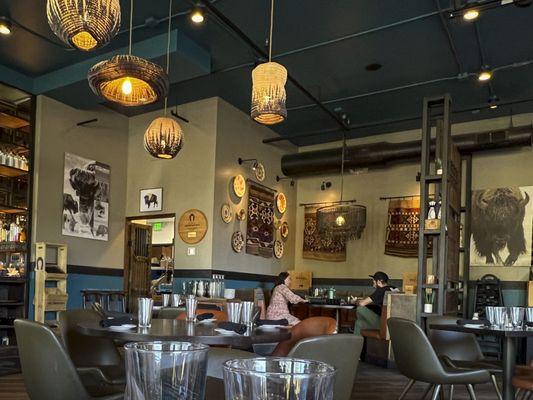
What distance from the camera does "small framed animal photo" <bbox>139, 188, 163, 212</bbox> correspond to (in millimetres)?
9164

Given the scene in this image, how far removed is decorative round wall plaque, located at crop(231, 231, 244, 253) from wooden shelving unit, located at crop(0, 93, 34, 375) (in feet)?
10.7

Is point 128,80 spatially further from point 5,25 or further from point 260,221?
point 260,221

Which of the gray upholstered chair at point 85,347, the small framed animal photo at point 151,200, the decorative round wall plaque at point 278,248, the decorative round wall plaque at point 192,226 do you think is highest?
the small framed animal photo at point 151,200

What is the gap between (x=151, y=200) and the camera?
363 inches

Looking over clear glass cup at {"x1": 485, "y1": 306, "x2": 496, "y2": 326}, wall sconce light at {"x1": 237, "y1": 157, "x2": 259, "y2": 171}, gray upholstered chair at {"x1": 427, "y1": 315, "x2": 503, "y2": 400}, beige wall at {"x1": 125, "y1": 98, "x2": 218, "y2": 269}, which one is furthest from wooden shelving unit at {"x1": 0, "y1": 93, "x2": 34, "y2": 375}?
clear glass cup at {"x1": 485, "y1": 306, "x2": 496, "y2": 326}

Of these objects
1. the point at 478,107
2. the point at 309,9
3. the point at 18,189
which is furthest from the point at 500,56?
the point at 18,189

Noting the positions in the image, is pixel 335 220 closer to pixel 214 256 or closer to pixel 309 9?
pixel 214 256

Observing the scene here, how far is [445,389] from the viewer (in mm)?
5277

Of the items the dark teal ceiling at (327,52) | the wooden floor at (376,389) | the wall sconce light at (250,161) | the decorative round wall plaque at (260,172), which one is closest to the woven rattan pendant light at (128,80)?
the dark teal ceiling at (327,52)

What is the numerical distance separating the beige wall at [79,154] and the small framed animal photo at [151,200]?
0.42 metres

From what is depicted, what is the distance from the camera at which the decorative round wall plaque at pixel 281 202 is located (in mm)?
10549

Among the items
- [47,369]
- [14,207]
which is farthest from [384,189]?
[47,369]

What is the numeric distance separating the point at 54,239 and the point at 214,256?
2.52 m

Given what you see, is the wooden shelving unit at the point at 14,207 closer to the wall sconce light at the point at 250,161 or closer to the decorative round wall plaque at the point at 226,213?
the decorative round wall plaque at the point at 226,213
